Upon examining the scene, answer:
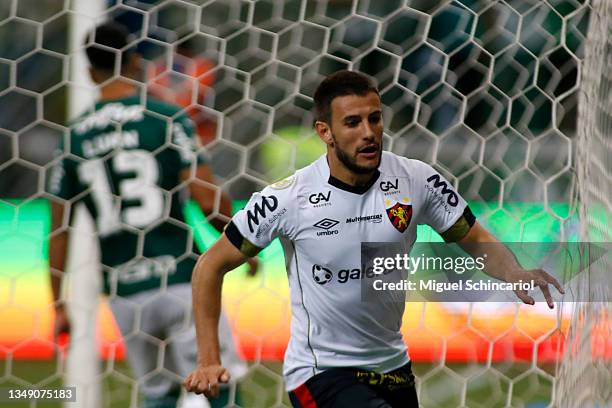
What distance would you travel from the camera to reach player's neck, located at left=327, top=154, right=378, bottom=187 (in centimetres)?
244

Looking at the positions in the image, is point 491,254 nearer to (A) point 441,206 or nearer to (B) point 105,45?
(A) point 441,206

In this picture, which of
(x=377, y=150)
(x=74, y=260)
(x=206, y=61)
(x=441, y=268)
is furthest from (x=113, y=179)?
(x=377, y=150)

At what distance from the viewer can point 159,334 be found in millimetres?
3592

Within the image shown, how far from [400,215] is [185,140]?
3.91ft

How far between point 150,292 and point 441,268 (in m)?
0.98

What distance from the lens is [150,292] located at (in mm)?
3533

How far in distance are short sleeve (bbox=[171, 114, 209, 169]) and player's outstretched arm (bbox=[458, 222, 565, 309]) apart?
1187mm

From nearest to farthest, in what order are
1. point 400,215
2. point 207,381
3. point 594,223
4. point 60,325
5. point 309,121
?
point 207,381 < point 400,215 < point 594,223 < point 60,325 < point 309,121

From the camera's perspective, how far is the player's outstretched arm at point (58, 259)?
139 inches

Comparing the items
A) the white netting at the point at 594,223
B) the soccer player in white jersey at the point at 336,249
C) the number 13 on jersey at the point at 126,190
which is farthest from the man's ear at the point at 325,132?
the number 13 on jersey at the point at 126,190

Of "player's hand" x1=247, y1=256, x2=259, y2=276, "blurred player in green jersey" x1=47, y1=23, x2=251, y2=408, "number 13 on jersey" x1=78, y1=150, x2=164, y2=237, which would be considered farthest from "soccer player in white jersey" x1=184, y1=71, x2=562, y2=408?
"number 13 on jersey" x1=78, y1=150, x2=164, y2=237

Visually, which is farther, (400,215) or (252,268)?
(252,268)

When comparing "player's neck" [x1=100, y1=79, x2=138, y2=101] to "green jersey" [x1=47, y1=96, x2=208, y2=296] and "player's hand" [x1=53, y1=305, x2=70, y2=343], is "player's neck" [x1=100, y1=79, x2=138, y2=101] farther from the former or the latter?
"player's hand" [x1=53, y1=305, x2=70, y2=343]

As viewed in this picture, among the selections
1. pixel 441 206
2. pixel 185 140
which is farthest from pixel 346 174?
pixel 185 140
